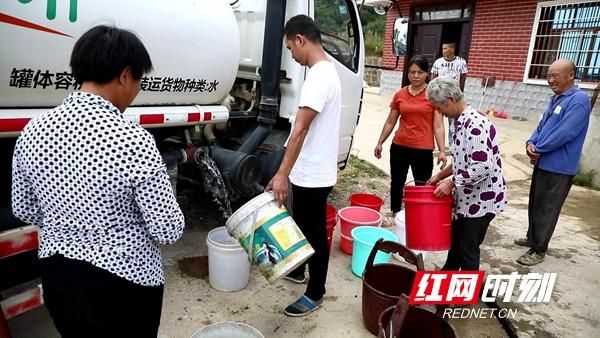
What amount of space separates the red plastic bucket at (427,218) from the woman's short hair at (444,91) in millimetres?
534

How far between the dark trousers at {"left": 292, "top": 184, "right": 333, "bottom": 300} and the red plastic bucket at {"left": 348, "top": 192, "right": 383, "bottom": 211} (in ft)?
4.55

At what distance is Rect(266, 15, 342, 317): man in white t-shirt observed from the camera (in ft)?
7.22

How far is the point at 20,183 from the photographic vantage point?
1.36 meters

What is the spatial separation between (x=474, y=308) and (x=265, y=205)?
1.80 metres

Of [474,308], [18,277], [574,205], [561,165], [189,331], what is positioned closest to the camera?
[18,277]

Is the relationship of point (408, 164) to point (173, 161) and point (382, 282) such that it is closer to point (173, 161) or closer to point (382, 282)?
point (382, 282)

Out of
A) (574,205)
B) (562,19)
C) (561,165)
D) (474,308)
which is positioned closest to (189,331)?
(474,308)

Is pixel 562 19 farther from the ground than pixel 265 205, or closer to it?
farther from the ground

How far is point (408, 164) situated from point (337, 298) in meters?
1.64

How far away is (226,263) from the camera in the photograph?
2.76 meters

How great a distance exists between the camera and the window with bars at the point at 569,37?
8.67m

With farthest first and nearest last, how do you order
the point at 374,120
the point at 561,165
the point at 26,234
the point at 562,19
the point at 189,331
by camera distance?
the point at 374,120 < the point at 562,19 < the point at 561,165 < the point at 189,331 < the point at 26,234

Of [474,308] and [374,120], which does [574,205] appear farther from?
[374,120]

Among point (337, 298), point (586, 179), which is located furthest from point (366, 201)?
point (586, 179)
